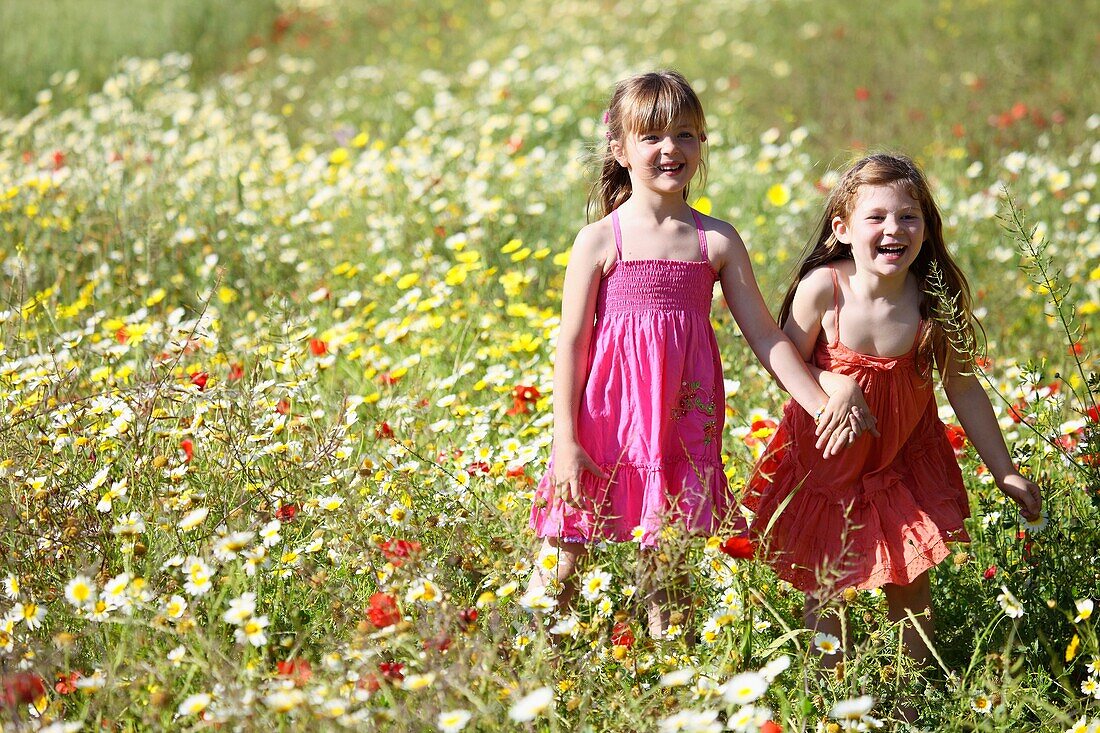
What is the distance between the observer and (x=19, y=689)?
66.4 inches

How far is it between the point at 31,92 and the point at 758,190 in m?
5.63

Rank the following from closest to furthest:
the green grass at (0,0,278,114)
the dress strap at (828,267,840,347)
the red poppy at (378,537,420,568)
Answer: the red poppy at (378,537,420,568)
the dress strap at (828,267,840,347)
the green grass at (0,0,278,114)

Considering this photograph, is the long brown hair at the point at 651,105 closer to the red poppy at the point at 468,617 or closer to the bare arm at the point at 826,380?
the bare arm at the point at 826,380

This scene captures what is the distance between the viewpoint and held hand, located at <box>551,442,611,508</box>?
2.35 m

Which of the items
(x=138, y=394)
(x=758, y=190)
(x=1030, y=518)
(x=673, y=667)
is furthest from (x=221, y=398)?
(x=758, y=190)

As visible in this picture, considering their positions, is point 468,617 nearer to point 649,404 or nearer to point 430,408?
point 649,404

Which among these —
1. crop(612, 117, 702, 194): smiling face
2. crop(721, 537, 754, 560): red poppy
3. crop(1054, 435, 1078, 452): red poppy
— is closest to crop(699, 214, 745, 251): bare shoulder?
crop(612, 117, 702, 194): smiling face

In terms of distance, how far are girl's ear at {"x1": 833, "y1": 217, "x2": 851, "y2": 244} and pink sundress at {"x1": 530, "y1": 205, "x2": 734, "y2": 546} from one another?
0.31m

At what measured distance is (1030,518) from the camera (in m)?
2.47

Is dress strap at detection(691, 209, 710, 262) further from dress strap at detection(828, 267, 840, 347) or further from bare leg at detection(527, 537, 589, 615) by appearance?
bare leg at detection(527, 537, 589, 615)

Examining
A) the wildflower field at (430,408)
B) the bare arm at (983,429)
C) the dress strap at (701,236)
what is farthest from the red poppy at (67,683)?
the bare arm at (983,429)

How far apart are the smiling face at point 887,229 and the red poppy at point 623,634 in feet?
2.96

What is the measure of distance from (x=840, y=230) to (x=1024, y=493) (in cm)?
67

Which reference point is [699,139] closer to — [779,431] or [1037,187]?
[779,431]
